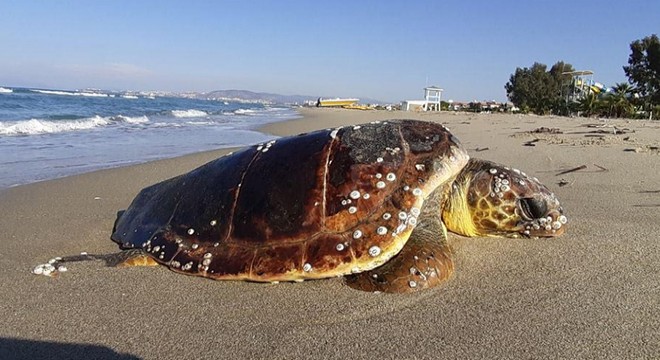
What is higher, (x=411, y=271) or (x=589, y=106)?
(x=589, y=106)

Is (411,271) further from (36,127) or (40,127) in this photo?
(40,127)

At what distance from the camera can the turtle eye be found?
10.2 ft

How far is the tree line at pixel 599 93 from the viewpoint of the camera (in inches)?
1252

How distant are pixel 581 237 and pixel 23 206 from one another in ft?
17.1

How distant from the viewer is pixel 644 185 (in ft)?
15.4

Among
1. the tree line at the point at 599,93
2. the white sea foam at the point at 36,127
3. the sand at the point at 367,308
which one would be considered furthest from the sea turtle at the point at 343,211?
the tree line at the point at 599,93

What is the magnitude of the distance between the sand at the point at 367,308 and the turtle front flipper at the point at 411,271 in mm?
54

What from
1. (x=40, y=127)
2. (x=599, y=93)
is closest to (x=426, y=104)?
(x=599, y=93)

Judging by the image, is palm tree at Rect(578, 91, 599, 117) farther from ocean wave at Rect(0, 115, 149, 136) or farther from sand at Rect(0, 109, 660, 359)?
sand at Rect(0, 109, 660, 359)

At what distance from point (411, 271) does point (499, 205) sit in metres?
0.94

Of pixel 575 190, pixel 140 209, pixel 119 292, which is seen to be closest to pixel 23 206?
pixel 140 209

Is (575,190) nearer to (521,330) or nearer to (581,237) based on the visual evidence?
(581,237)

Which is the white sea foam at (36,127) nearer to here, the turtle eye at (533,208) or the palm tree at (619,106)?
the turtle eye at (533,208)

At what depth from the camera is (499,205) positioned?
3.07 m
